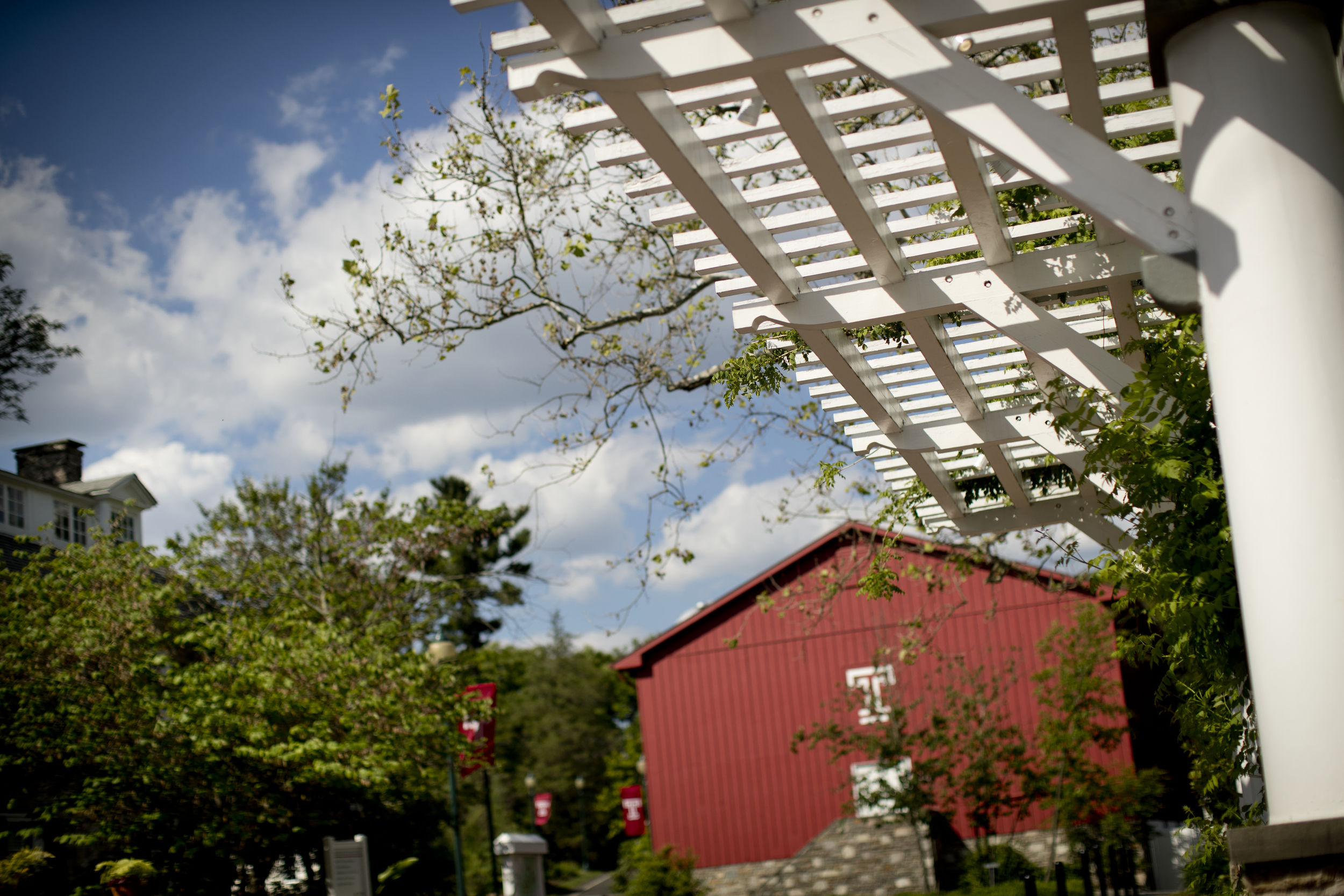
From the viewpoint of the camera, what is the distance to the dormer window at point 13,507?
1784cm

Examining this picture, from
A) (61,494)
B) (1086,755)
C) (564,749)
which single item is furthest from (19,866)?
(564,749)

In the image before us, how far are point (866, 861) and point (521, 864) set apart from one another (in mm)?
6346

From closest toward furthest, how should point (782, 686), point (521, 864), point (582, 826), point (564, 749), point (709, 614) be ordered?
point (521, 864), point (782, 686), point (709, 614), point (582, 826), point (564, 749)

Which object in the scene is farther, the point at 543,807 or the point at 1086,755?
the point at 543,807

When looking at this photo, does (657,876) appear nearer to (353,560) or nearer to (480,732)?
(480,732)

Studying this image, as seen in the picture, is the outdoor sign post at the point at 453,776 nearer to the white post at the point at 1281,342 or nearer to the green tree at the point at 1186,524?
the green tree at the point at 1186,524

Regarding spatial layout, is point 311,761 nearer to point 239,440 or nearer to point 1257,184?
point 1257,184

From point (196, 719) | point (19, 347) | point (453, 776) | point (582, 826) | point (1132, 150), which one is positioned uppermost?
point (19, 347)

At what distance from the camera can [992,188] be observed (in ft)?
10.8

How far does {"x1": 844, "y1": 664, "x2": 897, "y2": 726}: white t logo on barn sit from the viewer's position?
51.3 feet

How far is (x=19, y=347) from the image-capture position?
50.4 ft

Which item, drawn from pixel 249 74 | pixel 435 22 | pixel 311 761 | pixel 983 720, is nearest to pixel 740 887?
pixel 983 720

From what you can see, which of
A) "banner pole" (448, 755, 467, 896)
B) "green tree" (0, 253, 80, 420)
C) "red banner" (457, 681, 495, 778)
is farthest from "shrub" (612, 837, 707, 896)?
"green tree" (0, 253, 80, 420)

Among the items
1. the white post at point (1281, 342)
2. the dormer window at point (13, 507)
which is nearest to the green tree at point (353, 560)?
the dormer window at point (13, 507)
